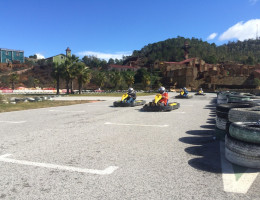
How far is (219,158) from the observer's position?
4.24 metres

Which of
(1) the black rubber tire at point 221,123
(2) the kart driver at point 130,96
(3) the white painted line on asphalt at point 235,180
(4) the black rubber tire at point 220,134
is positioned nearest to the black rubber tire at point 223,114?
(1) the black rubber tire at point 221,123

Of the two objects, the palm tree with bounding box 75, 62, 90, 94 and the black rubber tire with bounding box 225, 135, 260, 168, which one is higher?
the palm tree with bounding box 75, 62, 90, 94

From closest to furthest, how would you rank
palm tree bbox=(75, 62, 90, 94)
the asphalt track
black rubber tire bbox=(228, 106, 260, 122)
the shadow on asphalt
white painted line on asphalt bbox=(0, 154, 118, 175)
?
1. the asphalt track
2. white painted line on asphalt bbox=(0, 154, 118, 175)
3. the shadow on asphalt
4. black rubber tire bbox=(228, 106, 260, 122)
5. palm tree bbox=(75, 62, 90, 94)

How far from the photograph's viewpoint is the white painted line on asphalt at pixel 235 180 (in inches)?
117

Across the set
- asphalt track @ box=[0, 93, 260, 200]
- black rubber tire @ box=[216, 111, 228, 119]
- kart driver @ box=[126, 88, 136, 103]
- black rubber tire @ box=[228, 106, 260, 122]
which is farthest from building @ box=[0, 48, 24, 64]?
black rubber tire @ box=[228, 106, 260, 122]

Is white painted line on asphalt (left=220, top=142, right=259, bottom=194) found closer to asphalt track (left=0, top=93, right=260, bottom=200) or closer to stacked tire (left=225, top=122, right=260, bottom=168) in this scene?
asphalt track (left=0, top=93, right=260, bottom=200)

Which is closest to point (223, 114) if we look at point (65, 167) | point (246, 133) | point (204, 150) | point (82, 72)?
point (204, 150)

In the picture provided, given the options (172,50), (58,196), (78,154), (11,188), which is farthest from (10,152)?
(172,50)

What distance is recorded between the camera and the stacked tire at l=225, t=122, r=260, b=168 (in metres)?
3.56

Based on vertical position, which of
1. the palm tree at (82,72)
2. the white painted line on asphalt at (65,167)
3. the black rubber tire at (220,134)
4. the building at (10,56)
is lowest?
the white painted line on asphalt at (65,167)

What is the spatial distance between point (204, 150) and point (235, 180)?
1.54m

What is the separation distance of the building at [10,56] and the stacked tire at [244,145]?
12343cm

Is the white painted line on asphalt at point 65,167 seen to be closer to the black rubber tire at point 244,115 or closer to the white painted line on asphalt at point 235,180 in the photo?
the white painted line on asphalt at point 235,180

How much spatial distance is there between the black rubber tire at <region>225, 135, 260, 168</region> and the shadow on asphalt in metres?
0.30
